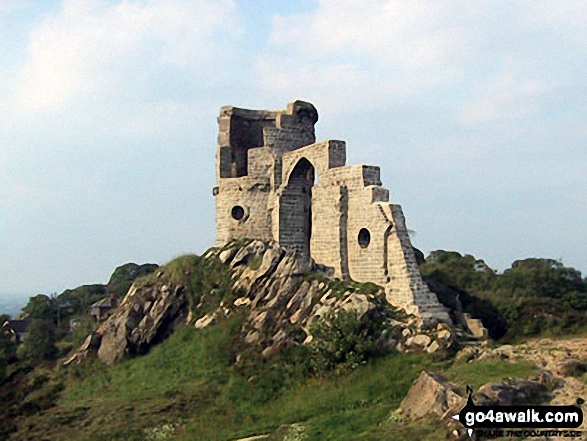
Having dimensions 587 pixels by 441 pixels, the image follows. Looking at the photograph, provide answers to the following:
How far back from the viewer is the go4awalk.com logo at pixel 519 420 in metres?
14.1

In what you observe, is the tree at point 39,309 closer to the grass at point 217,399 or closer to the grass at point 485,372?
the grass at point 217,399

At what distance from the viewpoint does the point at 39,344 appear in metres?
36.2

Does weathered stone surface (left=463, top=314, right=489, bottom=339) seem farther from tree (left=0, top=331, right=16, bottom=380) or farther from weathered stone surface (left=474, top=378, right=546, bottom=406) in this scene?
tree (left=0, top=331, right=16, bottom=380)

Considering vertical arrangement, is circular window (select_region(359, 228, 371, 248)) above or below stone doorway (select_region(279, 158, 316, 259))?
below

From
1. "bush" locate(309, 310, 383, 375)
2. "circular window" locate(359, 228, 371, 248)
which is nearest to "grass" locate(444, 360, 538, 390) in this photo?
"bush" locate(309, 310, 383, 375)

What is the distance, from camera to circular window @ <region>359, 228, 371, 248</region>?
25.4m

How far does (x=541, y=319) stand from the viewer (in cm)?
2853

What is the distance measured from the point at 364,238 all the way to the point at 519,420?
11.7 metres

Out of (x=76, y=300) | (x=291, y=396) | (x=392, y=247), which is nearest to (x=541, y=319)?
(x=392, y=247)

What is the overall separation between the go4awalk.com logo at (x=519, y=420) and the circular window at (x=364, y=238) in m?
10.9

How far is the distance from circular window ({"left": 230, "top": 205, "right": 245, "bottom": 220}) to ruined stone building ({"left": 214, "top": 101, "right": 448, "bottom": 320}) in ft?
0.15

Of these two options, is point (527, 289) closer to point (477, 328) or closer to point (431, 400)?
point (477, 328)

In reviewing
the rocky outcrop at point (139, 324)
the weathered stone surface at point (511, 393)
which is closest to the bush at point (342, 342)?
the weathered stone surface at point (511, 393)

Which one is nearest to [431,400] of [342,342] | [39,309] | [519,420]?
[519,420]
